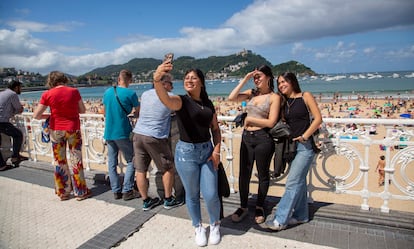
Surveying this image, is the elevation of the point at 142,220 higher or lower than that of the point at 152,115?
lower

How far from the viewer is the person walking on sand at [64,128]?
3803 mm

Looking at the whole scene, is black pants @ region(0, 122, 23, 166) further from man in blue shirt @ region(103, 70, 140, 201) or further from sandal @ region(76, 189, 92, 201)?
man in blue shirt @ region(103, 70, 140, 201)

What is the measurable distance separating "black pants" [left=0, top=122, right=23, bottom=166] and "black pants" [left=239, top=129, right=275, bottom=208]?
17.2 feet

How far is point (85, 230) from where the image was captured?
315cm

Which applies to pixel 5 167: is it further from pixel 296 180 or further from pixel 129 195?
pixel 296 180

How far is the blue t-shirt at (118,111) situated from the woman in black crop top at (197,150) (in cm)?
142

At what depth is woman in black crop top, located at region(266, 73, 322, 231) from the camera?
9.36 ft

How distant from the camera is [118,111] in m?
3.75

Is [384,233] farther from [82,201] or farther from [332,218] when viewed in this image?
[82,201]

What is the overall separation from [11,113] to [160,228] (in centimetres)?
452

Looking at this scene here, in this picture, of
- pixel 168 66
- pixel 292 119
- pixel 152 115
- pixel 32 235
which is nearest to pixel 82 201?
pixel 32 235

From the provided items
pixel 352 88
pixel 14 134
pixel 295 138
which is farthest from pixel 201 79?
pixel 352 88

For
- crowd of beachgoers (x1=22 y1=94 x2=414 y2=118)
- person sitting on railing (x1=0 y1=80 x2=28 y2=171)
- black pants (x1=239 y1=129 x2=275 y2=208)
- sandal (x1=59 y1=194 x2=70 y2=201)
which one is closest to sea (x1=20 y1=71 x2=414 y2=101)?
crowd of beachgoers (x1=22 y1=94 x2=414 y2=118)

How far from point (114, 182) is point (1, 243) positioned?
148cm
